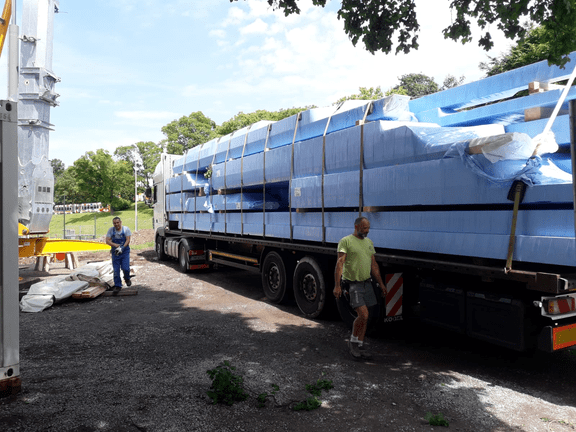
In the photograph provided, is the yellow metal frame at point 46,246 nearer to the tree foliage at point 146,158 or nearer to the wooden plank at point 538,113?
the wooden plank at point 538,113

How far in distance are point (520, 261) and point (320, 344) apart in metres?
2.78

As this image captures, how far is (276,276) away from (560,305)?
16.8 feet

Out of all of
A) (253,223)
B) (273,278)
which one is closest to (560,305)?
(273,278)

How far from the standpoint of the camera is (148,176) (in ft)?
193

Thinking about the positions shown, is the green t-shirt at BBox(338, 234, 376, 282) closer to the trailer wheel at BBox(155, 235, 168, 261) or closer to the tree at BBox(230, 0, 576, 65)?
the tree at BBox(230, 0, 576, 65)

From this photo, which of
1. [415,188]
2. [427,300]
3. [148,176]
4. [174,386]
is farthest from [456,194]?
[148,176]

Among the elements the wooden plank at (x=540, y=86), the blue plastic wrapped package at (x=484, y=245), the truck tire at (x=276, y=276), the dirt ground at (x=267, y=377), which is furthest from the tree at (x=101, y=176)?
the wooden plank at (x=540, y=86)

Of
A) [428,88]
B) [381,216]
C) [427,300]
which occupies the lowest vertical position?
[427,300]

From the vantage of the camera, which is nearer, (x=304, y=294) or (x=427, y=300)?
(x=427, y=300)

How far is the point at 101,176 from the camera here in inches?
2014

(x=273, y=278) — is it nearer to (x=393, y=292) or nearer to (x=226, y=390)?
(x=393, y=292)

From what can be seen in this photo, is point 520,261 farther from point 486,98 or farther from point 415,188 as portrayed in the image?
point 486,98

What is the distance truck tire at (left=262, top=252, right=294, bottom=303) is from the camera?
7777mm

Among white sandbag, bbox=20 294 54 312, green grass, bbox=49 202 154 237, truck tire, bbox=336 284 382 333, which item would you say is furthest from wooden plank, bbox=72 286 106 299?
green grass, bbox=49 202 154 237
